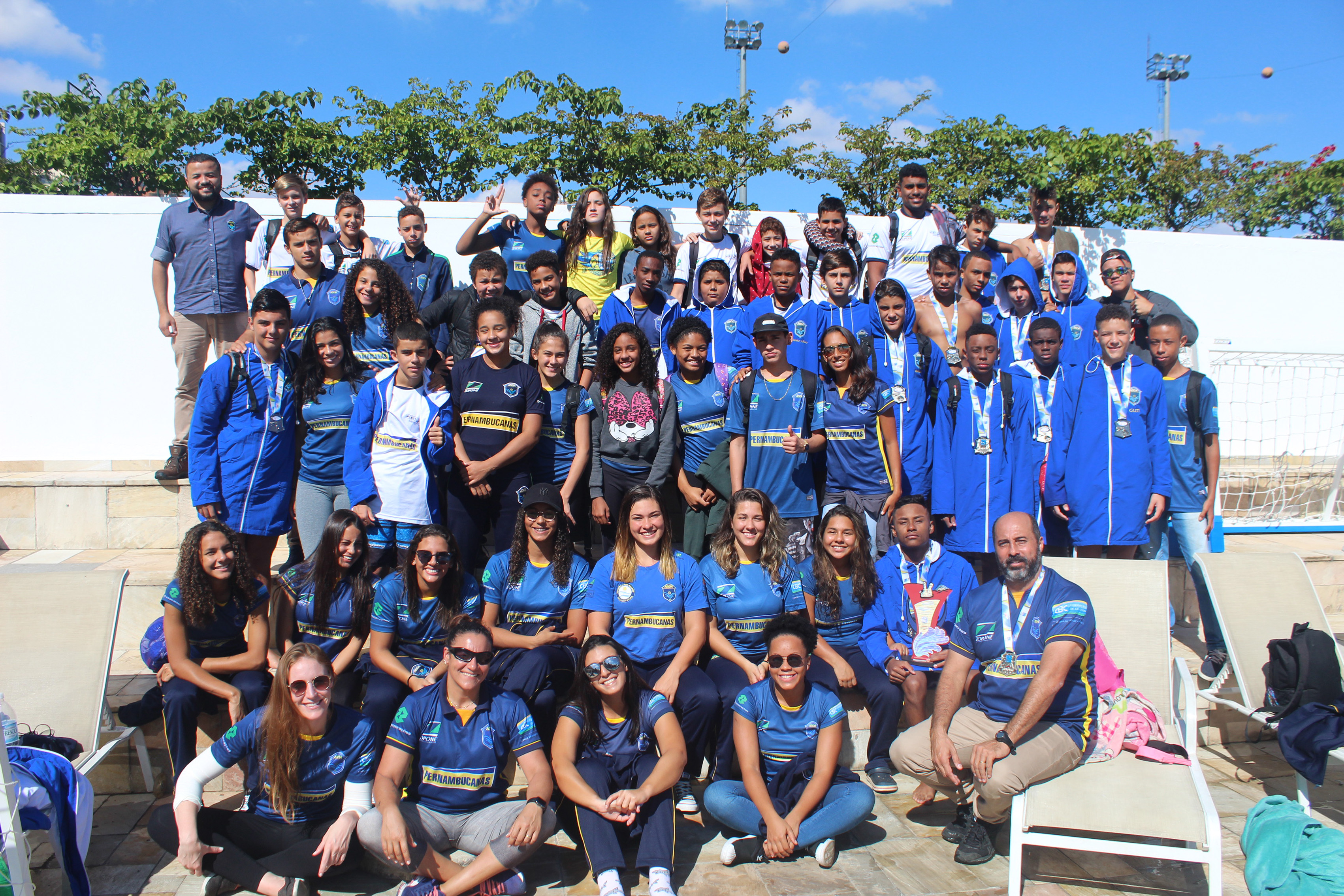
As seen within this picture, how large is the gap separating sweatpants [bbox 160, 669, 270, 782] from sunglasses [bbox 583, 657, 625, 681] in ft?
5.05

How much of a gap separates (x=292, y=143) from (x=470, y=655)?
40.4 feet

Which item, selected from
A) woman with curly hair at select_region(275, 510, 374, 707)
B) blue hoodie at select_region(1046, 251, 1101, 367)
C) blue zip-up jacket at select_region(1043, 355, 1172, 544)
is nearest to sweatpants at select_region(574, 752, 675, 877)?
woman with curly hair at select_region(275, 510, 374, 707)

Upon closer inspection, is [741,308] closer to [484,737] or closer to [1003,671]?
[1003,671]

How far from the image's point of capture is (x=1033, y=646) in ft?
11.6

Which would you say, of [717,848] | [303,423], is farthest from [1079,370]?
[303,423]

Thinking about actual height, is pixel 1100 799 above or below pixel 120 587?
below

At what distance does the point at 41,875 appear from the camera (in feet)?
10.9

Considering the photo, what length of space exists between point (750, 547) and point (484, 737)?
1.58 metres

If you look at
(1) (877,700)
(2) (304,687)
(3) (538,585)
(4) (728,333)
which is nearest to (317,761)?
(2) (304,687)

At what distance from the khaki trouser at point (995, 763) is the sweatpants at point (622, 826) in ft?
3.66

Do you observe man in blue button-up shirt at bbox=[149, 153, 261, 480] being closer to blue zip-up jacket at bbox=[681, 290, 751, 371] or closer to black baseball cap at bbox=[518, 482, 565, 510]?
black baseball cap at bbox=[518, 482, 565, 510]

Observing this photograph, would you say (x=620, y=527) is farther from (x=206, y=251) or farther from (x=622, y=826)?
(x=206, y=251)

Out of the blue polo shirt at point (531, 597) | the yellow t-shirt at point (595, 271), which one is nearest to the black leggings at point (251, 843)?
the blue polo shirt at point (531, 597)

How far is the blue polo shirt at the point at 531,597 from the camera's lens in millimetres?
4074
